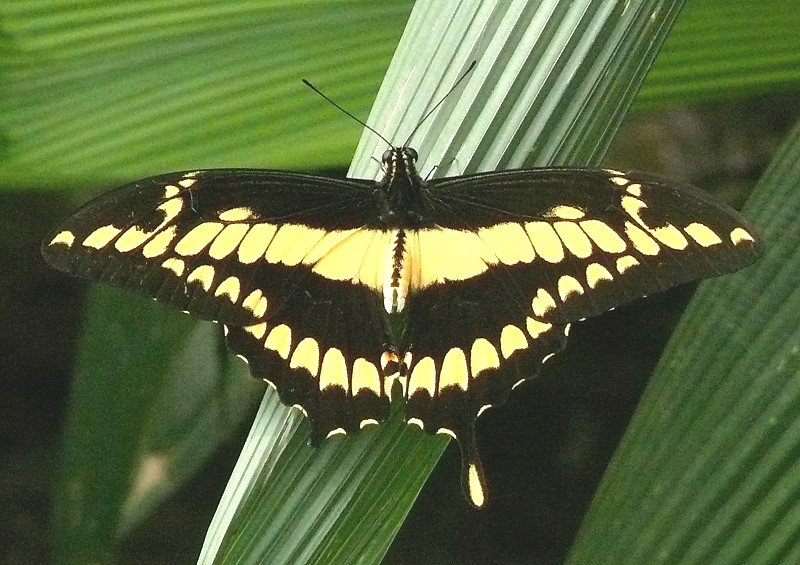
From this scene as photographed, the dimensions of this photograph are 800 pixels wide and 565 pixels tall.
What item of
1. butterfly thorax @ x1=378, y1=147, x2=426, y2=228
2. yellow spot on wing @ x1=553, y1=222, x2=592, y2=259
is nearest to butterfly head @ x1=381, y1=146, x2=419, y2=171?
butterfly thorax @ x1=378, y1=147, x2=426, y2=228

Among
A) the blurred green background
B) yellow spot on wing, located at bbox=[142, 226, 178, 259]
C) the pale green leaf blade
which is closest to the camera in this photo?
the pale green leaf blade

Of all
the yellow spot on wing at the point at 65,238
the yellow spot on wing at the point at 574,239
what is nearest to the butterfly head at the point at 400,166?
the yellow spot on wing at the point at 574,239

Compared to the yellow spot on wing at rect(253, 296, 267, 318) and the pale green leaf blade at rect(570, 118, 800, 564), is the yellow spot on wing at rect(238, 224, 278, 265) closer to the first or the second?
the yellow spot on wing at rect(253, 296, 267, 318)

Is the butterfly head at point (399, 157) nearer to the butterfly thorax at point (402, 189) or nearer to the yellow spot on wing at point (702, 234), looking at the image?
the butterfly thorax at point (402, 189)

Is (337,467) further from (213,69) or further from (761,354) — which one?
(213,69)

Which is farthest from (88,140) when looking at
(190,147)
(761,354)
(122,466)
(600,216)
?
(761,354)

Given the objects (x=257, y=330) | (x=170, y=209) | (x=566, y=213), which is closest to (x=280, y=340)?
(x=257, y=330)

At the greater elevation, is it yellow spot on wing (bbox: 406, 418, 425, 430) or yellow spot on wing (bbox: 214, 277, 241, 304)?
yellow spot on wing (bbox: 406, 418, 425, 430)
